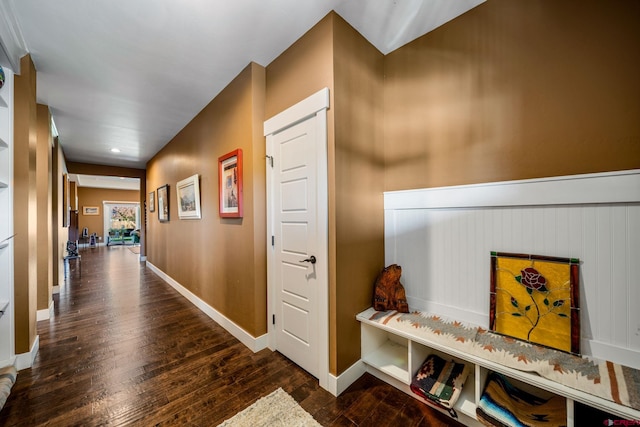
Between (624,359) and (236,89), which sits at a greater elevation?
(236,89)

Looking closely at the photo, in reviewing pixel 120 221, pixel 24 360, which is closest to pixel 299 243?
pixel 24 360

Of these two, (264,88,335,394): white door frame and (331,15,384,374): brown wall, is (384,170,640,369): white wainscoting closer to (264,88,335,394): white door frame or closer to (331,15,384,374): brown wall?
(331,15,384,374): brown wall

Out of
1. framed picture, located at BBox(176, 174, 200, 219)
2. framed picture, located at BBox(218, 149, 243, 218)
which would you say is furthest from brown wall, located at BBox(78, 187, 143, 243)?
framed picture, located at BBox(218, 149, 243, 218)

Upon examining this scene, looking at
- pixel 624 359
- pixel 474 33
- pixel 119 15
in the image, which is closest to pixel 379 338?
pixel 624 359

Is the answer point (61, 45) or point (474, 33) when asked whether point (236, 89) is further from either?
point (474, 33)

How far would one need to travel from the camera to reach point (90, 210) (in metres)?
10.8

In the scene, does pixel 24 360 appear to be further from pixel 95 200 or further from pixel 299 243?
pixel 95 200

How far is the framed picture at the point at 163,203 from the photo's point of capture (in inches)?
178

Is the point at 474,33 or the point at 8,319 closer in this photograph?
the point at 474,33

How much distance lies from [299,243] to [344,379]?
1.03 meters

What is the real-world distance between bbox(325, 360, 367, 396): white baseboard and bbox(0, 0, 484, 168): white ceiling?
8.44 feet

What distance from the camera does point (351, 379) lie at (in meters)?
1.76

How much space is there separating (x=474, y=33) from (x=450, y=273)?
1.70 metres

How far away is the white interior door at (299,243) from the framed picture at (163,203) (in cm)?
334
